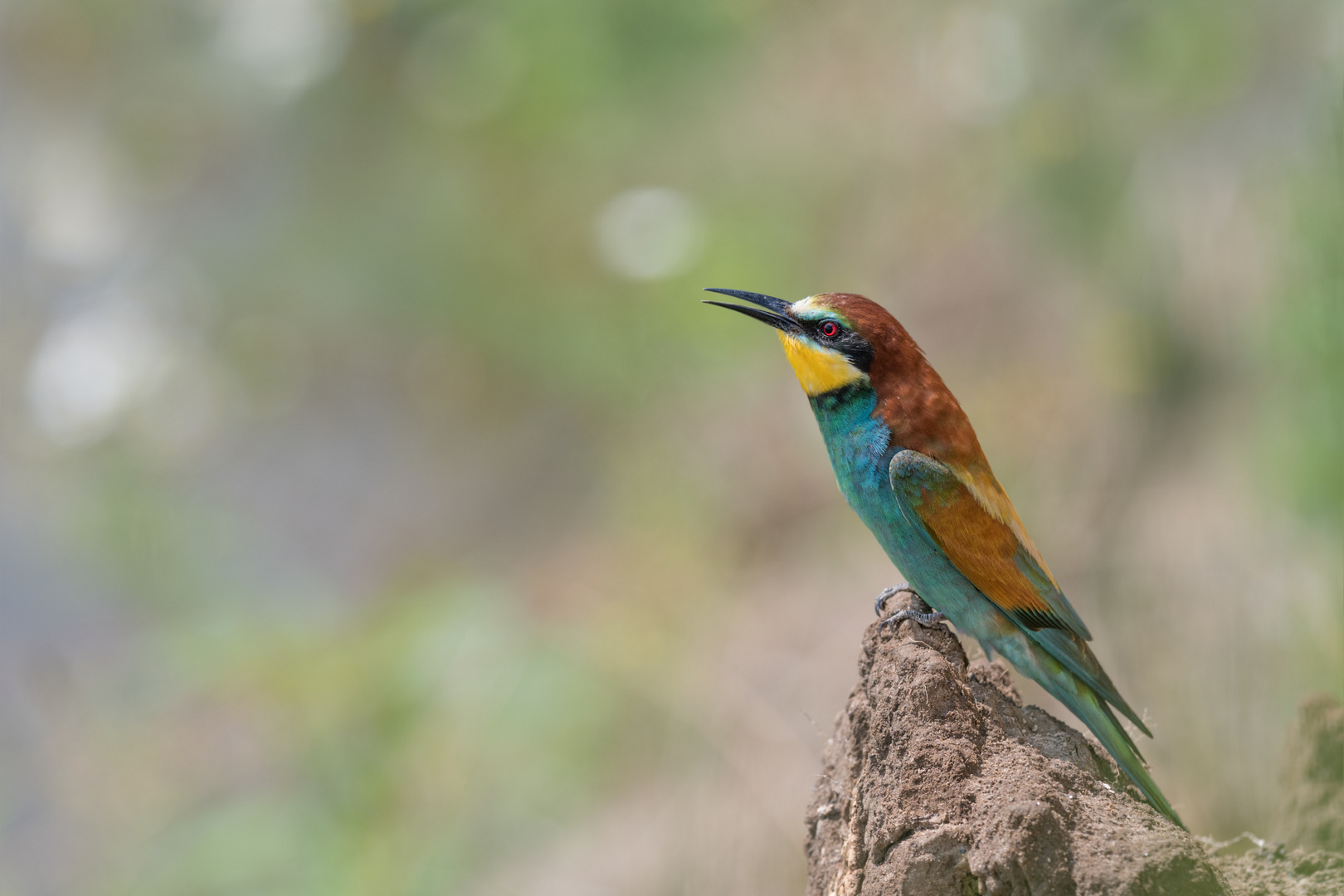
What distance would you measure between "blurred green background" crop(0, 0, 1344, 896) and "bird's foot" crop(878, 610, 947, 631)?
68.3 inches

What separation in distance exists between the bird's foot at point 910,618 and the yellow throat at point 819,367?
548 millimetres

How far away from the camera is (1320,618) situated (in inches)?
154

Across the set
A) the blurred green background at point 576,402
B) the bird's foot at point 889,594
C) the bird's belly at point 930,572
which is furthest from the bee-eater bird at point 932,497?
the blurred green background at point 576,402

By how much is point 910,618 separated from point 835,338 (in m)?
0.67

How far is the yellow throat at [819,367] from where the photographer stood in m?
2.59

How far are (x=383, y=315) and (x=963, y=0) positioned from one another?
4.91m

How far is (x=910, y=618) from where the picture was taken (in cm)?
230

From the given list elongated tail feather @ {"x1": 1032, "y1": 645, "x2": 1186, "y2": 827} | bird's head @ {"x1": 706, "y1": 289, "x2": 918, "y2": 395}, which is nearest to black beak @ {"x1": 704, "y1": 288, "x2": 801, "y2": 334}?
bird's head @ {"x1": 706, "y1": 289, "x2": 918, "y2": 395}

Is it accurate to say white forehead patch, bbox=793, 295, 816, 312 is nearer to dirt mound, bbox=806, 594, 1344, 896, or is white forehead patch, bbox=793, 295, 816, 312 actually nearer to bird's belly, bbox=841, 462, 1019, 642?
bird's belly, bbox=841, 462, 1019, 642

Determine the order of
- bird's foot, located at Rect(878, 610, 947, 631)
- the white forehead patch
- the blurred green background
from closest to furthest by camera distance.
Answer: bird's foot, located at Rect(878, 610, 947, 631)
the white forehead patch
the blurred green background

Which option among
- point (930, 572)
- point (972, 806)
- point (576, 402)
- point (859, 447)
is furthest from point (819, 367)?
point (576, 402)

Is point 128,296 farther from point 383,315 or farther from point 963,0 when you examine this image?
point 963,0

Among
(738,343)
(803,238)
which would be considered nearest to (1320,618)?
(738,343)

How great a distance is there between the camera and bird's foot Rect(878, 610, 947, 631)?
2.26 metres
